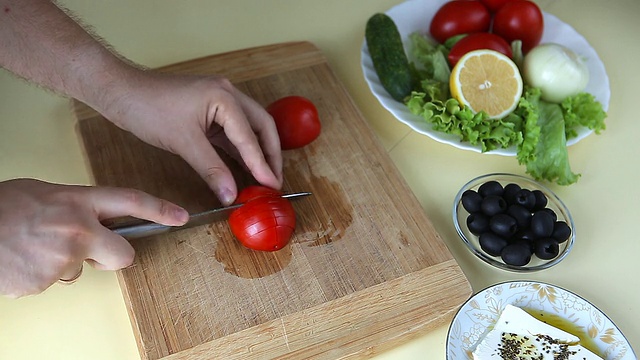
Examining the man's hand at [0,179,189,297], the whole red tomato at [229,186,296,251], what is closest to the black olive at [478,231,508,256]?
the whole red tomato at [229,186,296,251]

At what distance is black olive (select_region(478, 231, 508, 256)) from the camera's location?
1117mm

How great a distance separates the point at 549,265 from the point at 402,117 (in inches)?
17.6

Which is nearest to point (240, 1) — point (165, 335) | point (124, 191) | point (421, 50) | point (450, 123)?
point (421, 50)

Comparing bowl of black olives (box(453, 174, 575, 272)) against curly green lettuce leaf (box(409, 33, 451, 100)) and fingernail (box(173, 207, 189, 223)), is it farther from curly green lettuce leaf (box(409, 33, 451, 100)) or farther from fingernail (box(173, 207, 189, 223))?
fingernail (box(173, 207, 189, 223))

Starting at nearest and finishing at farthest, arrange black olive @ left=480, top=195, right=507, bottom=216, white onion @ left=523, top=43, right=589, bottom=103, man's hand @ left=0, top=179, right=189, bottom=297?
man's hand @ left=0, top=179, right=189, bottom=297
black olive @ left=480, top=195, right=507, bottom=216
white onion @ left=523, top=43, right=589, bottom=103

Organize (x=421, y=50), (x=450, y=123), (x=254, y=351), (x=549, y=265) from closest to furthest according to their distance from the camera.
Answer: (x=254, y=351) → (x=549, y=265) → (x=450, y=123) → (x=421, y=50)

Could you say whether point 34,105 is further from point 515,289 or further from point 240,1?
point 515,289

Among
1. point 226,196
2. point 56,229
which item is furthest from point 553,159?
point 56,229

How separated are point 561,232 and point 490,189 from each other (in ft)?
0.50

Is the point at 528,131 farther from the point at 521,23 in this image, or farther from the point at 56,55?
the point at 56,55

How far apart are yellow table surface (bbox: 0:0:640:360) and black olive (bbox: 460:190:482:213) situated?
0.07m

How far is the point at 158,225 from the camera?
42.3 inches

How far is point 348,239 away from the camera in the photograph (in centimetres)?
114

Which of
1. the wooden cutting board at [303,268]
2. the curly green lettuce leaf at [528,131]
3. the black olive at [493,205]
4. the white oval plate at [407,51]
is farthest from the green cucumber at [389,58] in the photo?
the black olive at [493,205]
